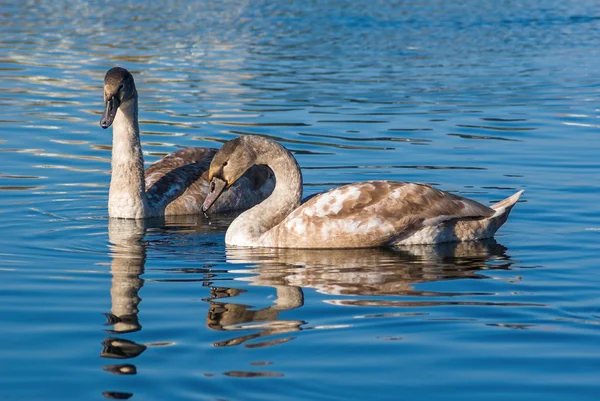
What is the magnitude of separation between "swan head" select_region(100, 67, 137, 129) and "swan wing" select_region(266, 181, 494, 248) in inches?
124

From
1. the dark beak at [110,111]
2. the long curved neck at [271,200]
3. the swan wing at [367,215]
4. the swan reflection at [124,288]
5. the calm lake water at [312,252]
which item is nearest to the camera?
the calm lake water at [312,252]

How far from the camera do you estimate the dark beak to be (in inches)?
552

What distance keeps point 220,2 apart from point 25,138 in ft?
72.7

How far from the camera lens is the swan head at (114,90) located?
1418cm

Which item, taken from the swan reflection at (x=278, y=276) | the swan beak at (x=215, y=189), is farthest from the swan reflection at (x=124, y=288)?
the swan beak at (x=215, y=189)

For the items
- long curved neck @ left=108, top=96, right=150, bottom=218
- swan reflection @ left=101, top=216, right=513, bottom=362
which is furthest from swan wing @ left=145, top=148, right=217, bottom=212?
Result: swan reflection @ left=101, top=216, right=513, bottom=362

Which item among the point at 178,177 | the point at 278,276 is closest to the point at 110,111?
the point at 178,177

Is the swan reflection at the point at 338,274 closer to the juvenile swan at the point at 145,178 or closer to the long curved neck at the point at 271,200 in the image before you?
the long curved neck at the point at 271,200

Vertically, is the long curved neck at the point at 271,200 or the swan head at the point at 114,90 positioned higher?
the swan head at the point at 114,90

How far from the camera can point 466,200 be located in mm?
12258

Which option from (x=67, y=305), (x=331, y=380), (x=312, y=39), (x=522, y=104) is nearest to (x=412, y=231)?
(x=67, y=305)

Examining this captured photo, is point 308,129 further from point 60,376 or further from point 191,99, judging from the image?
point 60,376

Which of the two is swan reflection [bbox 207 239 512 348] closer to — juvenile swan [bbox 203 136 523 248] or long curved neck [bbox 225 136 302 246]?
juvenile swan [bbox 203 136 523 248]

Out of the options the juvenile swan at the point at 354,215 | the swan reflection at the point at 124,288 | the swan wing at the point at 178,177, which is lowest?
the swan reflection at the point at 124,288
